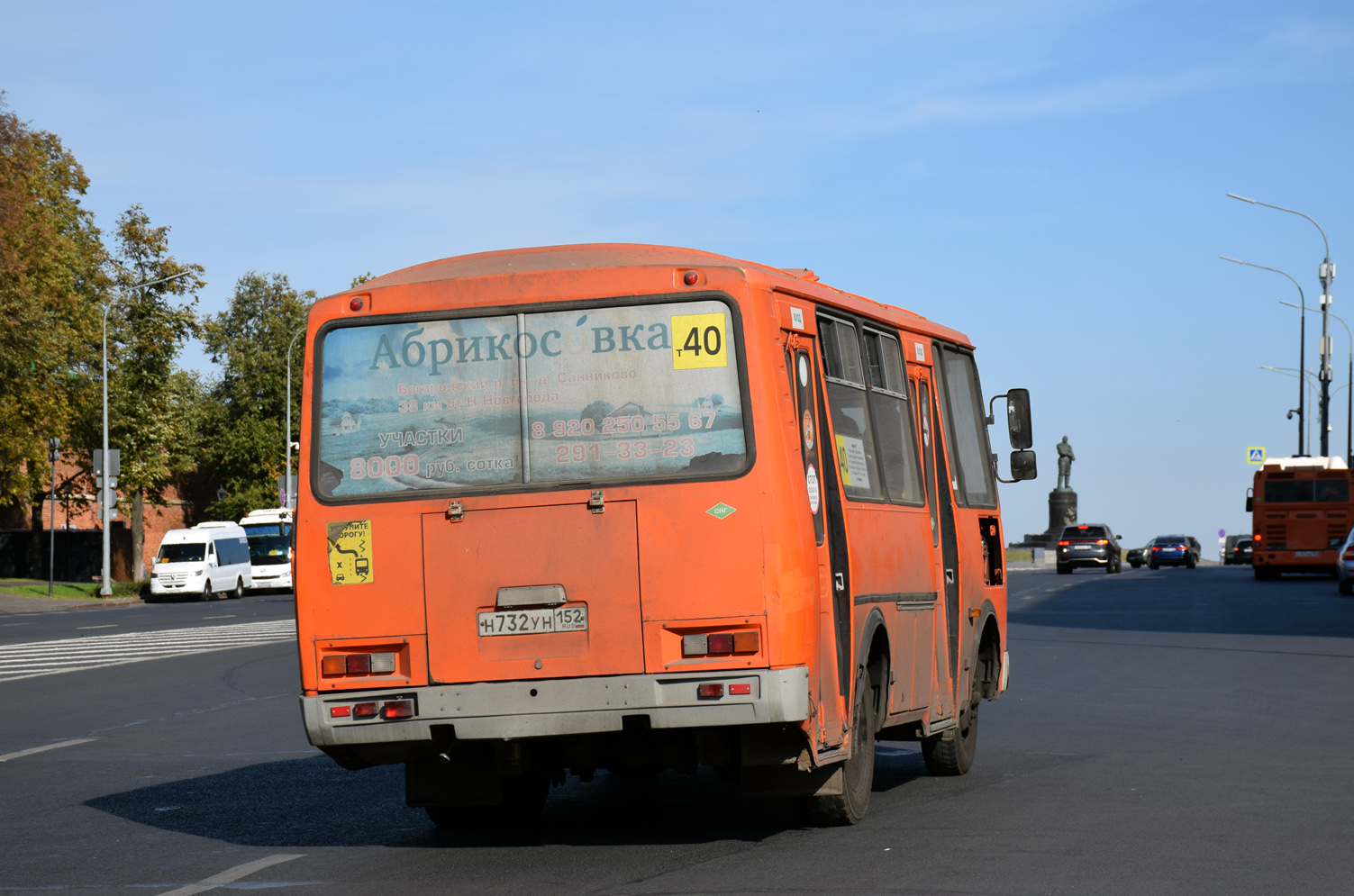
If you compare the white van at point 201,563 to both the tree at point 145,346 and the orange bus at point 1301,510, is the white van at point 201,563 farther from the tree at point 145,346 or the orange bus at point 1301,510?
the orange bus at point 1301,510

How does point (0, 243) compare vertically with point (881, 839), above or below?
above

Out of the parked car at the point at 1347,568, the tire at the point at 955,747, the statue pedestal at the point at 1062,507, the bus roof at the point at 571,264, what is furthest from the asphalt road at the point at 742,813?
the statue pedestal at the point at 1062,507

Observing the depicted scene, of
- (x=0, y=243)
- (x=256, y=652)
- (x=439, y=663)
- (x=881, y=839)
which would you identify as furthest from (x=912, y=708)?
(x=0, y=243)

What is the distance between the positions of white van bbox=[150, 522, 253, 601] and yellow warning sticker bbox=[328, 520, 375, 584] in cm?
4633

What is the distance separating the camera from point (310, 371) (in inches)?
340

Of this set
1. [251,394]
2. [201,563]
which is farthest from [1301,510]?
[251,394]

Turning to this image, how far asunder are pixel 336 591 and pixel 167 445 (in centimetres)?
6057

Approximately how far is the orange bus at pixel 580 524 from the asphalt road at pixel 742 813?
546mm

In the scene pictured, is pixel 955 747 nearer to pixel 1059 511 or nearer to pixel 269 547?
pixel 269 547

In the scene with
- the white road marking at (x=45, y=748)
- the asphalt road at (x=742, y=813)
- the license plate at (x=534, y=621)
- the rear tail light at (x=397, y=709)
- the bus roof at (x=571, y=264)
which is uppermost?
the bus roof at (x=571, y=264)

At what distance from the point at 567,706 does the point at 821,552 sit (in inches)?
54.9

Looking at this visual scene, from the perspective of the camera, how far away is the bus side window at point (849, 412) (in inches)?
358

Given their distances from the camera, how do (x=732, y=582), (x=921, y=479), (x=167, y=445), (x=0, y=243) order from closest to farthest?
(x=732, y=582), (x=921, y=479), (x=0, y=243), (x=167, y=445)

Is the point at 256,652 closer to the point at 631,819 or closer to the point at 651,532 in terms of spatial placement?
the point at 631,819
